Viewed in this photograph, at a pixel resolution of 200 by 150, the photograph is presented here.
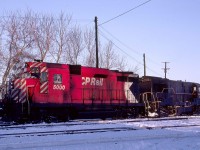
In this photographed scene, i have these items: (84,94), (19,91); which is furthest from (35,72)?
(84,94)

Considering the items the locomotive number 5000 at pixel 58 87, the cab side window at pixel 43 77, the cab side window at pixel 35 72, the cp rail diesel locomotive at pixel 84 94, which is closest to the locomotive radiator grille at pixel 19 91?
the cp rail diesel locomotive at pixel 84 94

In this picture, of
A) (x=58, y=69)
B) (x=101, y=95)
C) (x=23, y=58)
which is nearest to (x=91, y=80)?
(x=101, y=95)

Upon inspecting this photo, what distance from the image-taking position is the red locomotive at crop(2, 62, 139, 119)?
15781 mm

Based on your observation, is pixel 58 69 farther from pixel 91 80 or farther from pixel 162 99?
pixel 162 99

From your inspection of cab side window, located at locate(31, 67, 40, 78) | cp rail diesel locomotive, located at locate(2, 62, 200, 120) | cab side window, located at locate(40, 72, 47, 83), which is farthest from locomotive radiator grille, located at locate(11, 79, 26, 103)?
cab side window, located at locate(40, 72, 47, 83)

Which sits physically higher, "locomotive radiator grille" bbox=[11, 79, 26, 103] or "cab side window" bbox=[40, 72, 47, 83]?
"cab side window" bbox=[40, 72, 47, 83]

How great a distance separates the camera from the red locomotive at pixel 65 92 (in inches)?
621

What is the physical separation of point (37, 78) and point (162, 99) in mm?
10472

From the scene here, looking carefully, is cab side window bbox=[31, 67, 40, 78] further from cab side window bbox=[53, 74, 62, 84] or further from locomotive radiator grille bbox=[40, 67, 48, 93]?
cab side window bbox=[53, 74, 62, 84]

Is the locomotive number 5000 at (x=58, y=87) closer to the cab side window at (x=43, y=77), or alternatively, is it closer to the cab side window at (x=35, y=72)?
the cab side window at (x=43, y=77)

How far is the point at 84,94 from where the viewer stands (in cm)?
1812

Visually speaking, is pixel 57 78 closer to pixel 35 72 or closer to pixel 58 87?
pixel 58 87

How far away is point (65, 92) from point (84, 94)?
4.60 ft

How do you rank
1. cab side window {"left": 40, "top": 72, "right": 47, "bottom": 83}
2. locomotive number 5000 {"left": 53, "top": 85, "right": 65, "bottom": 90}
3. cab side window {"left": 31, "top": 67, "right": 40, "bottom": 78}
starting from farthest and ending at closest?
locomotive number 5000 {"left": 53, "top": 85, "right": 65, "bottom": 90} → cab side window {"left": 40, "top": 72, "right": 47, "bottom": 83} → cab side window {"left": 31, "top": 67, "right": 40, "bottom": 78}
